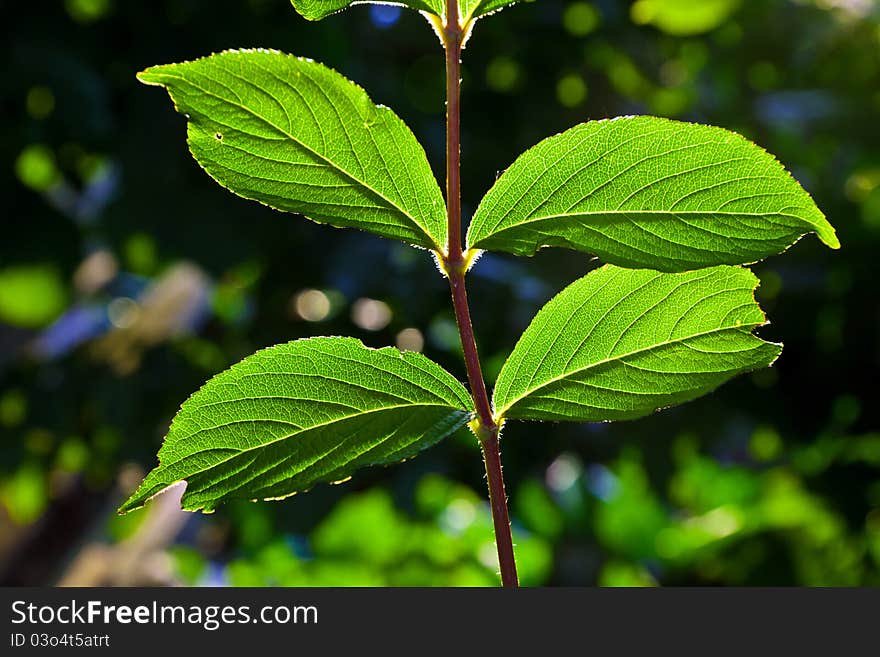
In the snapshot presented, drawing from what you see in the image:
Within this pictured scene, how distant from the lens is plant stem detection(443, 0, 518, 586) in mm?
124

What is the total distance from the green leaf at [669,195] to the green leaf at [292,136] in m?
0.02

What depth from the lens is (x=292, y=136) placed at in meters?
0.13

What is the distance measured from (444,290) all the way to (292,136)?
0.94m

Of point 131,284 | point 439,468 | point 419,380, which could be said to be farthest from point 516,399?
point 131,284

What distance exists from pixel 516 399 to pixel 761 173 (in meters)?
0.05

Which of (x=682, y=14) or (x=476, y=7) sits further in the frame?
(x=682, y=14)

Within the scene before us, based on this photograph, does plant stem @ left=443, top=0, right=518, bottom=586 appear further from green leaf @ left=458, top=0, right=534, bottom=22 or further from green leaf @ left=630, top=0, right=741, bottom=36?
green leaf @ left=630, top=0, right=741, bottom=36

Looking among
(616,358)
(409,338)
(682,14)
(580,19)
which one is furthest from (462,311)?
(682,14)

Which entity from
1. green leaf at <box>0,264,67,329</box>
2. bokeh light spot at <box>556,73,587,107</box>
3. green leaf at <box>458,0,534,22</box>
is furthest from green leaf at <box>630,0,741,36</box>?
green leaf at <box>458,0,534,22</box>

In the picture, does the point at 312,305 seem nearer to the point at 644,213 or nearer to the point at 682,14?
the point at 682,14

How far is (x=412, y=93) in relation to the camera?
3.82ft

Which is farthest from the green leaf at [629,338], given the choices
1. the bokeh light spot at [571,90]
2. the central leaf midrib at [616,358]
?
the bokeh light spot at [571,90]

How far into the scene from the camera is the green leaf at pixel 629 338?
0.46 ft

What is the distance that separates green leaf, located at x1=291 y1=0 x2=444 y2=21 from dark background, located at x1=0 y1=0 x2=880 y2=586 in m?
0.83
